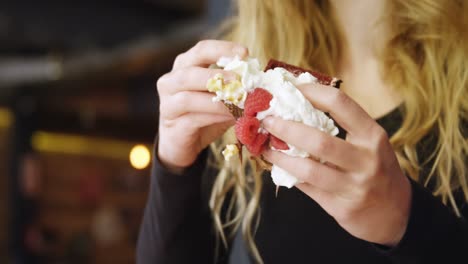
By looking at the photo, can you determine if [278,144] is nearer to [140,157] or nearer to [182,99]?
[182,99]

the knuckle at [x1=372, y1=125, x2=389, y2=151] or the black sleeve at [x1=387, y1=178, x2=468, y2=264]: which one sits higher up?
the knuckle at [x1=372, y1=125, x2=389, y2=151]

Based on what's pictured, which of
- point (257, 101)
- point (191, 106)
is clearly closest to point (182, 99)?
point (191, 106)

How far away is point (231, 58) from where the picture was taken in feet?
3.13

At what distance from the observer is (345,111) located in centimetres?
72

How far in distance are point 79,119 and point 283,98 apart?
6055mm

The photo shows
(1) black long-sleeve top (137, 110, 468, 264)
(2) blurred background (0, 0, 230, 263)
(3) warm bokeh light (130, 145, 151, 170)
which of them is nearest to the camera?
(1) black long-sleeve top (137, 110, 468, 264)

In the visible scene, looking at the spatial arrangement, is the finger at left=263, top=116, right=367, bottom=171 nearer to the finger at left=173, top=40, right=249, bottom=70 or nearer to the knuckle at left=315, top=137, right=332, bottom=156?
the knuckle at left=315, top=137, right=332, bottom=156

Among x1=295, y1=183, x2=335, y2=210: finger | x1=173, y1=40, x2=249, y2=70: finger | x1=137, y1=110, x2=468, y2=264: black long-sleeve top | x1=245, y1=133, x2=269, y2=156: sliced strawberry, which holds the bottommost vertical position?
x1=137, y1=110, x2=468, y2=264: black long-sleeve top

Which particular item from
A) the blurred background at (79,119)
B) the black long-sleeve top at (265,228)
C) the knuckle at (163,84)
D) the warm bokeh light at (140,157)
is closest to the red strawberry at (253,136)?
the knuckle at (163,84)

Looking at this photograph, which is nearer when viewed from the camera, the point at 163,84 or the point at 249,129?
the point at 249,129

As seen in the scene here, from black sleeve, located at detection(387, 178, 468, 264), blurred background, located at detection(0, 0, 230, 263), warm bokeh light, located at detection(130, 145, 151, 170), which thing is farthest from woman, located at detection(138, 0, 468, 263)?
warm bokeh light, located at detection(130, 145, 151, 170)

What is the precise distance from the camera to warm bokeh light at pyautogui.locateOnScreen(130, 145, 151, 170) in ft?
19.4

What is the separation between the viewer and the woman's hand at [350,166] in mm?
719

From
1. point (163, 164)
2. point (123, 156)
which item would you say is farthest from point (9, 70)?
point (163, 164)
